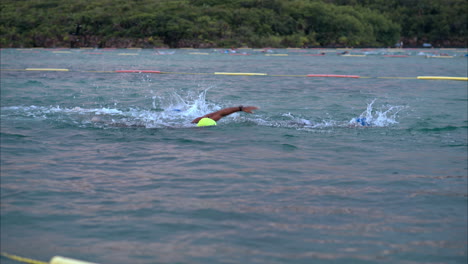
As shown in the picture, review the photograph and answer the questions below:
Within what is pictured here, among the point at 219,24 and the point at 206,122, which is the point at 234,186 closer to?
the point at 206,122

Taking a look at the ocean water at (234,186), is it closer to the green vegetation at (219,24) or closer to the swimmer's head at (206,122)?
the swimmer's head at (206,122)

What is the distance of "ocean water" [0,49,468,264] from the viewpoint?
170 inches

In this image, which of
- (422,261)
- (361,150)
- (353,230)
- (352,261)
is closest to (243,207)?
(353,230)

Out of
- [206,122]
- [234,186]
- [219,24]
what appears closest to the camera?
[234,186]

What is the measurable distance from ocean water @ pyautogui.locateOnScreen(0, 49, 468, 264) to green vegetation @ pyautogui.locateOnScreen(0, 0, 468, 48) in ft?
168

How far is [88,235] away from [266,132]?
5181 millimetres

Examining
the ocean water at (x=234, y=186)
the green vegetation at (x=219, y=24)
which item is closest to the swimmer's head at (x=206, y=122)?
the ocean water at (x=234, y=186)

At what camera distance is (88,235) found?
448 centimetres

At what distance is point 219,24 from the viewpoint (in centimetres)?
6688

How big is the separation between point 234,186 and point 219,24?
6252 cm

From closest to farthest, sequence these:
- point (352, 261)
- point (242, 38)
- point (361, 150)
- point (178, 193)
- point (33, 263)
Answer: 1. point (33, 263)
2. point (352, 261)
3. point (178, 193)
4. point (361, 150)
5. point (242, 38)

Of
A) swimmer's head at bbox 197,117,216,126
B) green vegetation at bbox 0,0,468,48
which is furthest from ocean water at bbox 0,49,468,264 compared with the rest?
green vegetation at bbox 0,0,468,48

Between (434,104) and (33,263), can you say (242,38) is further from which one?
(33,263)

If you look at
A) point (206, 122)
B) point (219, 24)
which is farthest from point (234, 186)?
point (219, 24)
